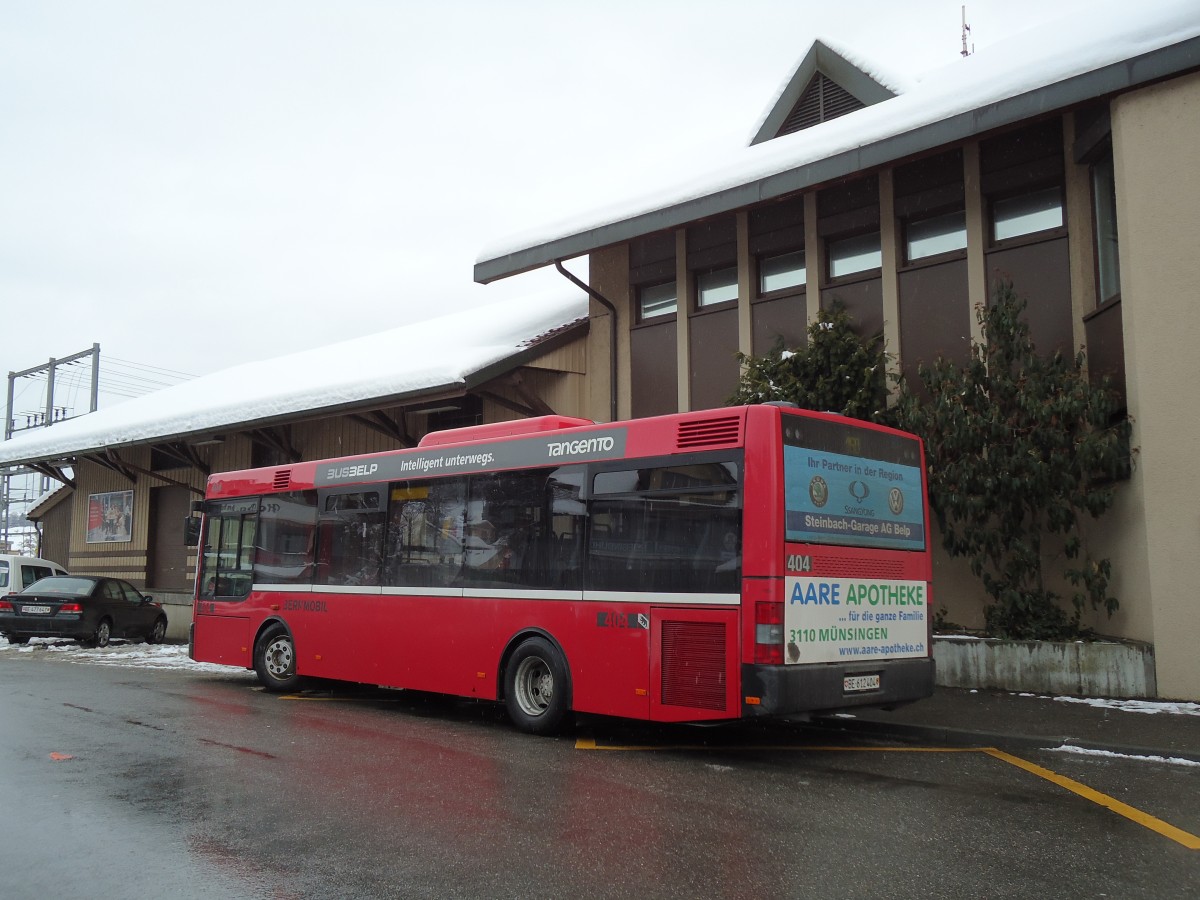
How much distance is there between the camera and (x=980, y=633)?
42.0 feet

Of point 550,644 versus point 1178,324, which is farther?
point 1178,324

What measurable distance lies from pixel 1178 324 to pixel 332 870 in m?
9.82

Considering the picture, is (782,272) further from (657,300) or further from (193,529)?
(193,529)

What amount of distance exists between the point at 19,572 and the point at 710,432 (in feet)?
65.8

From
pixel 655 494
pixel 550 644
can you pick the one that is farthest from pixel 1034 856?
pixel 550 644

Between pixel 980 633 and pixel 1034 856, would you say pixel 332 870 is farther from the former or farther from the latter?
pixel 980 633

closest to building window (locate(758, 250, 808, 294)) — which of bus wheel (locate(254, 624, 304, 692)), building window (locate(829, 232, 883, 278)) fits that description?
building window (locate(829, 232, 883, 278))

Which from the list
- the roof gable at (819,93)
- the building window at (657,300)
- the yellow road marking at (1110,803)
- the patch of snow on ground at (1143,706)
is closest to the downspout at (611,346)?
the building window at (657,300)

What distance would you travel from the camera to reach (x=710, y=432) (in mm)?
8641

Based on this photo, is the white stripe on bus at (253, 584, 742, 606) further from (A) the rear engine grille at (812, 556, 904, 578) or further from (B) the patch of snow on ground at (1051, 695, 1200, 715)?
(B) the patch of snow on ground at (1051, 695, 1200, 715)

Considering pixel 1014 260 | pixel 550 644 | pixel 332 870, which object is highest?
pixel 1014 260

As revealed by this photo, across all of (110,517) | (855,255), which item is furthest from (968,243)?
(110,517)

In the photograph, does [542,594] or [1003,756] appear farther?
[542,594]

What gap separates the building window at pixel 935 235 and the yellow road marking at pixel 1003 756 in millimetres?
7207
